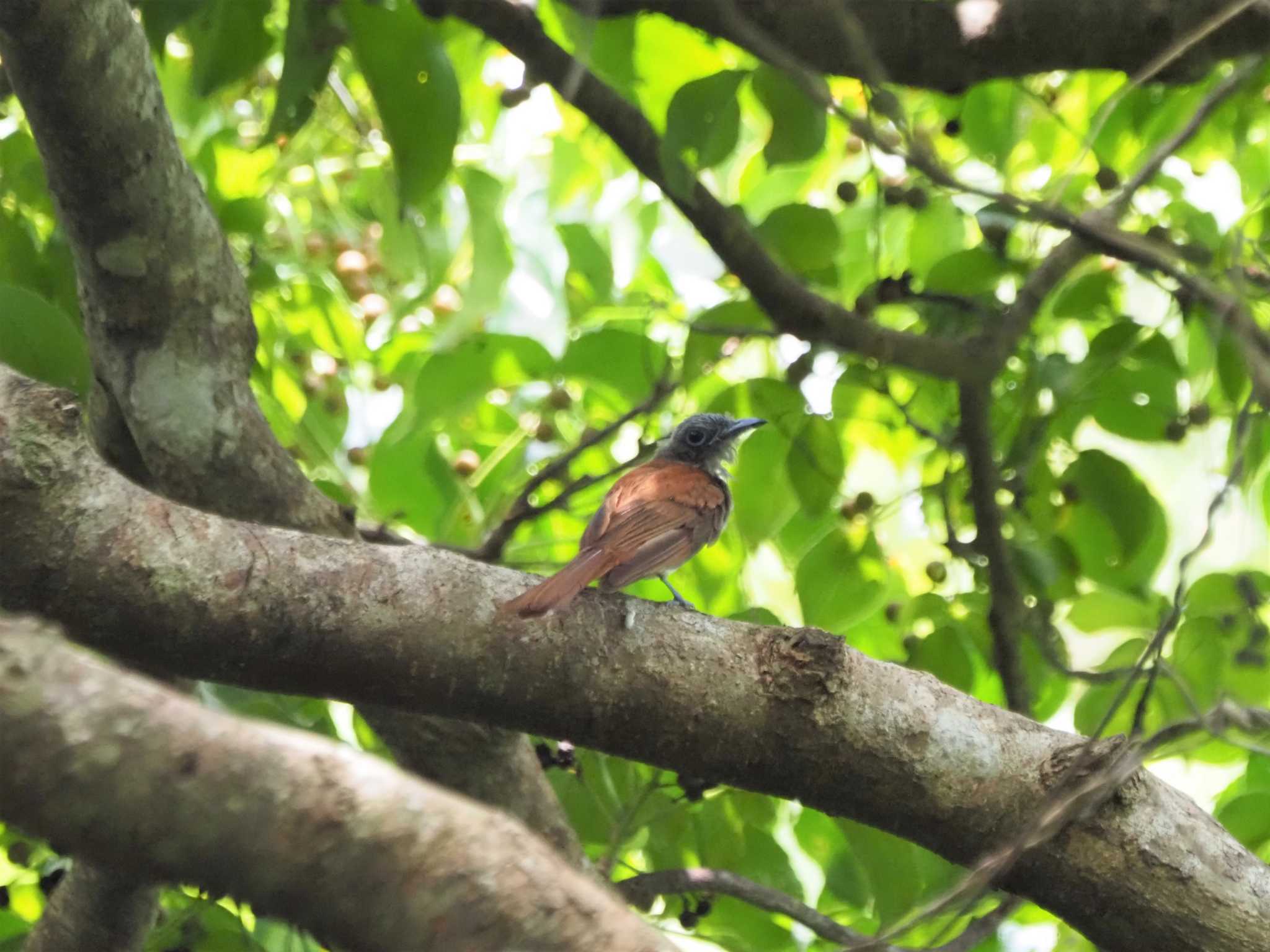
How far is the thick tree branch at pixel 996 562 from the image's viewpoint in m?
3.47

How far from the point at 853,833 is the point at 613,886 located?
25.5 inches

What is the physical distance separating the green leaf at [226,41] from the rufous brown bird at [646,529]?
1.46m

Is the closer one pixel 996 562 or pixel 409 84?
pixel 409 84

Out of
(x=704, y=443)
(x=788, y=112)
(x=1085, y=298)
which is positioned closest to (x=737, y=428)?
(x=704, y=443)

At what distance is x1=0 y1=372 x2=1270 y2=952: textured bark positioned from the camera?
2174 millimetres

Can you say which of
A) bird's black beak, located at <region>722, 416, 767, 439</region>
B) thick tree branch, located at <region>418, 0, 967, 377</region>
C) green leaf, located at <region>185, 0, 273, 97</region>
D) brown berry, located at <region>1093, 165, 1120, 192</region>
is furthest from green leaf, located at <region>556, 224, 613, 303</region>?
brown berry, located at <region>1093, 165, 1120, 192</region>

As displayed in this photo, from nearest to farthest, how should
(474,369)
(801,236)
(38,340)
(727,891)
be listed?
(38,340) → (727,891) → (801,236) → (474,369)

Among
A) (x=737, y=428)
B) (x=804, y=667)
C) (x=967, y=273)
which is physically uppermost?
(x=967, y=273)

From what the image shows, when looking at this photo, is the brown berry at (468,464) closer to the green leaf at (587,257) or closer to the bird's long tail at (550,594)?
the green leaf at (587,257)

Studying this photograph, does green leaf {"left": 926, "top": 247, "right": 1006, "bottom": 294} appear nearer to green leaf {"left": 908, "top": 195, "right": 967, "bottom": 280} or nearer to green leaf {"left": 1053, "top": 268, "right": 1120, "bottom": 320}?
green leaf {"left": 1053, "top": 268, "right": 1120, "bottom": 320}

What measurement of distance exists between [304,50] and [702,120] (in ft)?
3.13

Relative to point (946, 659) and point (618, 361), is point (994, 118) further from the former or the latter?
point (946, 659)

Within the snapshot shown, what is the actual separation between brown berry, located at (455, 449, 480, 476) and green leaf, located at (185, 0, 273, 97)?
1.45 m

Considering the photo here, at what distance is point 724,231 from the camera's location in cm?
335
